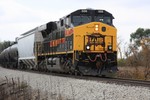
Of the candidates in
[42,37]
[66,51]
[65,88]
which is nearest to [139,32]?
[42,37]

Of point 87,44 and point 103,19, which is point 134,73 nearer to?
point 103,19

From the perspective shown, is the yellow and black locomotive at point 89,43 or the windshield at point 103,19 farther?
the windshield at point 103,19

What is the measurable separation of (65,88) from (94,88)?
5.75ft

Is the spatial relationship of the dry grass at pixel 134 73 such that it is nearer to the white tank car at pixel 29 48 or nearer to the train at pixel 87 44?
the white tank car at pixel 29 48

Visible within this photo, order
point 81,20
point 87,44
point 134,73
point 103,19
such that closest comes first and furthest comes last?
1. point 87,44
2. point 81,20
3. point 103,19
4. point 134,73

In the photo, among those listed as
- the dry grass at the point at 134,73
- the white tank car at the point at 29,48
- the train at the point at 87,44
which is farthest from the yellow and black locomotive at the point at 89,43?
the dry grass at the point at 134,73

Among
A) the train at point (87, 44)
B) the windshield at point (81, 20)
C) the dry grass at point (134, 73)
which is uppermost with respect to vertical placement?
the windshield at point (81, 20)

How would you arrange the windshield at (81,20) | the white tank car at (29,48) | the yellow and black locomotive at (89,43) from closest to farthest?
the yellow and black locomotive at (89,43)
the windshield at (81,20)
the white tank car at (29,48)

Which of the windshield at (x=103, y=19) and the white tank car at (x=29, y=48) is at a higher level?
the windshield at (x=103, y=19)

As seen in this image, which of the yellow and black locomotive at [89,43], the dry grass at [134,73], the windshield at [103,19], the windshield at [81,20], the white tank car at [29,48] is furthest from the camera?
the dry grass at [134,73]

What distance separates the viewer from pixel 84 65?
19.8m

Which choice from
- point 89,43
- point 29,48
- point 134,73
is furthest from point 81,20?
point 134,73

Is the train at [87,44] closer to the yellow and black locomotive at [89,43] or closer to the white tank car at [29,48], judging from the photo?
the yellow and black locomotive at [89,43]

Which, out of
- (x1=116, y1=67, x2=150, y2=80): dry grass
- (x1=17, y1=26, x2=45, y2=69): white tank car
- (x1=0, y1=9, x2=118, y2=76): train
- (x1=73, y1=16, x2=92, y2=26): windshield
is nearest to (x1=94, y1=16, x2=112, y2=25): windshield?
(x1=0, y1=9, x2=118, y2=76): train
